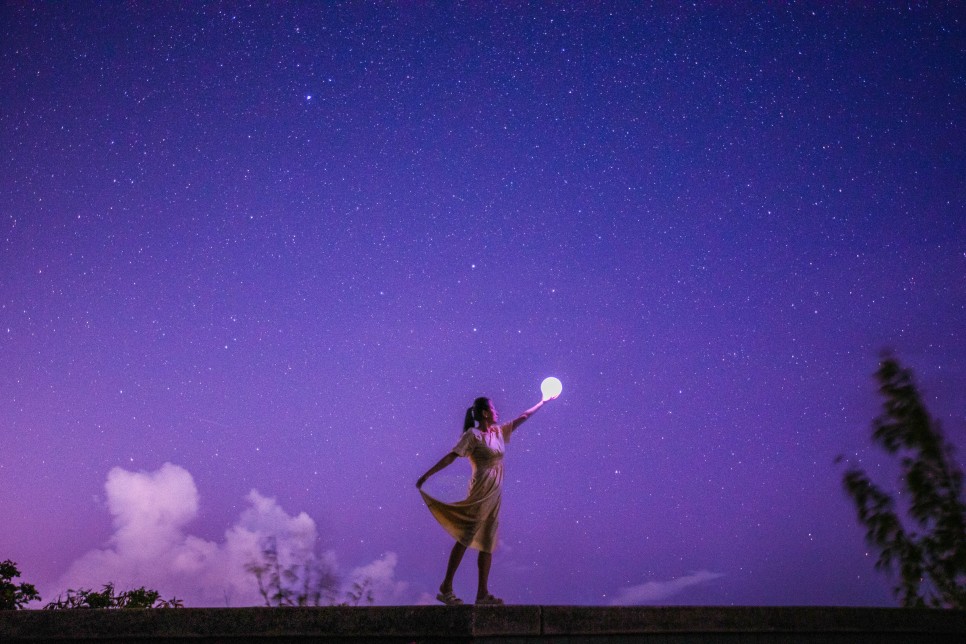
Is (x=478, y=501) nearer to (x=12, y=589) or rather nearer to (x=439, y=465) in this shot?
(x=439, y=465)

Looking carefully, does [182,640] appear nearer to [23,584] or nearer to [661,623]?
[661,623]

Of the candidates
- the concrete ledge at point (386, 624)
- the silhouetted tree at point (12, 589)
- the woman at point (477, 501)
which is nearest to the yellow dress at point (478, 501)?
the woman at point (477, 501)

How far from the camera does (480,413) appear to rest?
7117mm

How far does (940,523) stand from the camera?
34.6 ft

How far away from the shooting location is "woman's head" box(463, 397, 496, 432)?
7.09 m

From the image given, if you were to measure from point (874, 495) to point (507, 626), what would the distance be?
333 inches

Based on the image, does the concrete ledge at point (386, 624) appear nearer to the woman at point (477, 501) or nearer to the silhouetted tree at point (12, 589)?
the woman at point (477, 501)

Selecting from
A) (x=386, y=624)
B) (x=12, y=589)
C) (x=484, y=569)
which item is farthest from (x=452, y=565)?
(x=12, y=589)

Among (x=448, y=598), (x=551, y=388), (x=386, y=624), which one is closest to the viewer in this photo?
(x=386, y=624)

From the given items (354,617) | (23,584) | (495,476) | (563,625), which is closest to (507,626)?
(563,625)

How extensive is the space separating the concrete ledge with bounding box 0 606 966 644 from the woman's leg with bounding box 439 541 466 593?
1.58m

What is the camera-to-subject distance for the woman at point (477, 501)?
6.52 meters

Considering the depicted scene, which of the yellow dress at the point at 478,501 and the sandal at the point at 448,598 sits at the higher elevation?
the yellow dress at the point at 478,501

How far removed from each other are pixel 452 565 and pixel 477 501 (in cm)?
58
